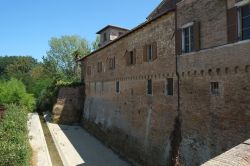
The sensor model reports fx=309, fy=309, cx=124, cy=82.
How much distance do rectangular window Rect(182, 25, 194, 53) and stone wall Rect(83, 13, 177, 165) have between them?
35.9 inches

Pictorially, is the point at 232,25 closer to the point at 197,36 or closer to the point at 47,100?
the point at 197,36

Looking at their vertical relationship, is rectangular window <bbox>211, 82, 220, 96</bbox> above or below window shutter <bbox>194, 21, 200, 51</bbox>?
below

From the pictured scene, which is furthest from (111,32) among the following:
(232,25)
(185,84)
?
(232,25)

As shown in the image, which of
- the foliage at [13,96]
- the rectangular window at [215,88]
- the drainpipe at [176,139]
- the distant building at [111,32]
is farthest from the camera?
the foliage at [13,96]

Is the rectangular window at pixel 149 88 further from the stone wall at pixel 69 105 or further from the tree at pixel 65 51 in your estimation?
the tree at pixel 65 51

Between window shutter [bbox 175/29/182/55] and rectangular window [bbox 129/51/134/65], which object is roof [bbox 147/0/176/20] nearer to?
rectangular window [bbox 129/51/134/65]

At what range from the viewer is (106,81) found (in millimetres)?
26688

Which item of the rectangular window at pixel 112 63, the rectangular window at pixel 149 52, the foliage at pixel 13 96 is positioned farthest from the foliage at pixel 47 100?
the rectangular window at pixel 149 52

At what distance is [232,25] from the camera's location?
36.5ft

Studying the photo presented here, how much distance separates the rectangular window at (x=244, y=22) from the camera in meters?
10.6

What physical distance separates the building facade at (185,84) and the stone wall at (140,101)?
5 centimetres

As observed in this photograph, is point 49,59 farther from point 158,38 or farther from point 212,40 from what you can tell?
point 212,40

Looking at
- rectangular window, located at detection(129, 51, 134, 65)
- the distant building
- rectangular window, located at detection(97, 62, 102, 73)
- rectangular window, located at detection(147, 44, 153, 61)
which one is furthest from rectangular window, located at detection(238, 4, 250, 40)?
the distant building

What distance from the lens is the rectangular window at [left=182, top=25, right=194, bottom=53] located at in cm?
1366
